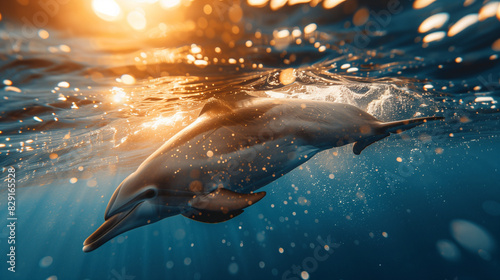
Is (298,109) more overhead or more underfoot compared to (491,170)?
more overhead

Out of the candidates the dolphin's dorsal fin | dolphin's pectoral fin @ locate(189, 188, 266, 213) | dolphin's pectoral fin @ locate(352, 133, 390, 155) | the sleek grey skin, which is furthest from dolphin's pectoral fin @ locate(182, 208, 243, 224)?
dolphin's pectoral fin @ locate(352, 133, 390, 155)

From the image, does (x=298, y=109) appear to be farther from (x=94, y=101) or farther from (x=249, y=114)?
(x=94, y=101)

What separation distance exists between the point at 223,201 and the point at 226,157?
735 mm

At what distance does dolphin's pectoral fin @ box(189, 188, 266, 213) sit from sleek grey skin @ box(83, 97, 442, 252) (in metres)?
0.01

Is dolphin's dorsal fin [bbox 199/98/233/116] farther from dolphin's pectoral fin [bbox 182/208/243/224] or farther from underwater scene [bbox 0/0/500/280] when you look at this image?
dolphin's pectoral fin [bbox 182/208/243/224]

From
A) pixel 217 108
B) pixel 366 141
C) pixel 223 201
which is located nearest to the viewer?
→ pixel 223 201


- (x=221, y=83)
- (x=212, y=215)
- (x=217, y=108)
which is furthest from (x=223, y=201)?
(x=221, y=83)

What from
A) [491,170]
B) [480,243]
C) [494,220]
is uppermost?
[480,243]

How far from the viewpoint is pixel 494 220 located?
90.8ft

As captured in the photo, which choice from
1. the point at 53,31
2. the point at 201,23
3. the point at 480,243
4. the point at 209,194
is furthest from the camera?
the point at 480,243

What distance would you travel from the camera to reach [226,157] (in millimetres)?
3326

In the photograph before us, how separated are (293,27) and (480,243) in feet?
95.1

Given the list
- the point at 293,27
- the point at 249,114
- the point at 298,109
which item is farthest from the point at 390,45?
the point at 249,114

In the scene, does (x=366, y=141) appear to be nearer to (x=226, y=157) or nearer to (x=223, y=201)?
(x=226, y=157)
